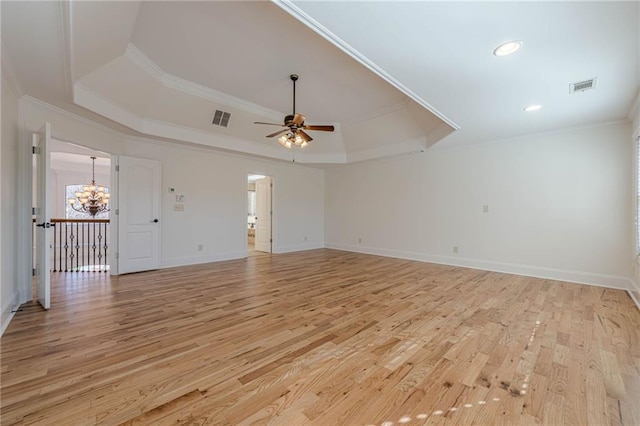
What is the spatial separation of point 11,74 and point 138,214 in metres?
2.83

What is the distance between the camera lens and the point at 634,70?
283 centimetres

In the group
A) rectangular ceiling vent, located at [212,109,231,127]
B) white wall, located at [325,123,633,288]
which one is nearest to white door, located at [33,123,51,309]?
rectangular ceiling vent, located at [212,109,231,127]

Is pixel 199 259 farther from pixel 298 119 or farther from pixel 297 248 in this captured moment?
pixel 298 119

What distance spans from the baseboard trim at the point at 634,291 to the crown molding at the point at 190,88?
633cm

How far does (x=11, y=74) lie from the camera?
2.94 metres

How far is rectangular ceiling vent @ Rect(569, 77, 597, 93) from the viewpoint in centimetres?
307

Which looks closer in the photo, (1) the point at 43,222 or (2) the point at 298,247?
(1) the point at 43,222

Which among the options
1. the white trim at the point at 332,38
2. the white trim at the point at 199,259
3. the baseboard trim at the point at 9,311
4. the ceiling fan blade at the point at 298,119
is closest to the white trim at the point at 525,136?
the white trim at the point at 332,38

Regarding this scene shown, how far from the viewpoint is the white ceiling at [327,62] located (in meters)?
2.11

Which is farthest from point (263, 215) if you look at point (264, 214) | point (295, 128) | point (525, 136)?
point (525, 136)

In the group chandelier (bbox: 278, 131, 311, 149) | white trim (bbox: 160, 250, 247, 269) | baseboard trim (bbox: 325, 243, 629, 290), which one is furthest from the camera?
white trim (bbox: 160, 250, 247, 269)

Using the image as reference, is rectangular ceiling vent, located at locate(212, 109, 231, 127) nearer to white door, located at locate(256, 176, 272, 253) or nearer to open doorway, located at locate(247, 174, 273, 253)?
open doorway, located at locate(247, 174, 273, 253)

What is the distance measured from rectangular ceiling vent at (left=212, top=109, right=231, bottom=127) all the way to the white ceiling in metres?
0.15

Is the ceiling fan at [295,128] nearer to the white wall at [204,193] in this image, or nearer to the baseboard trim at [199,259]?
the white wall at [204,193]
